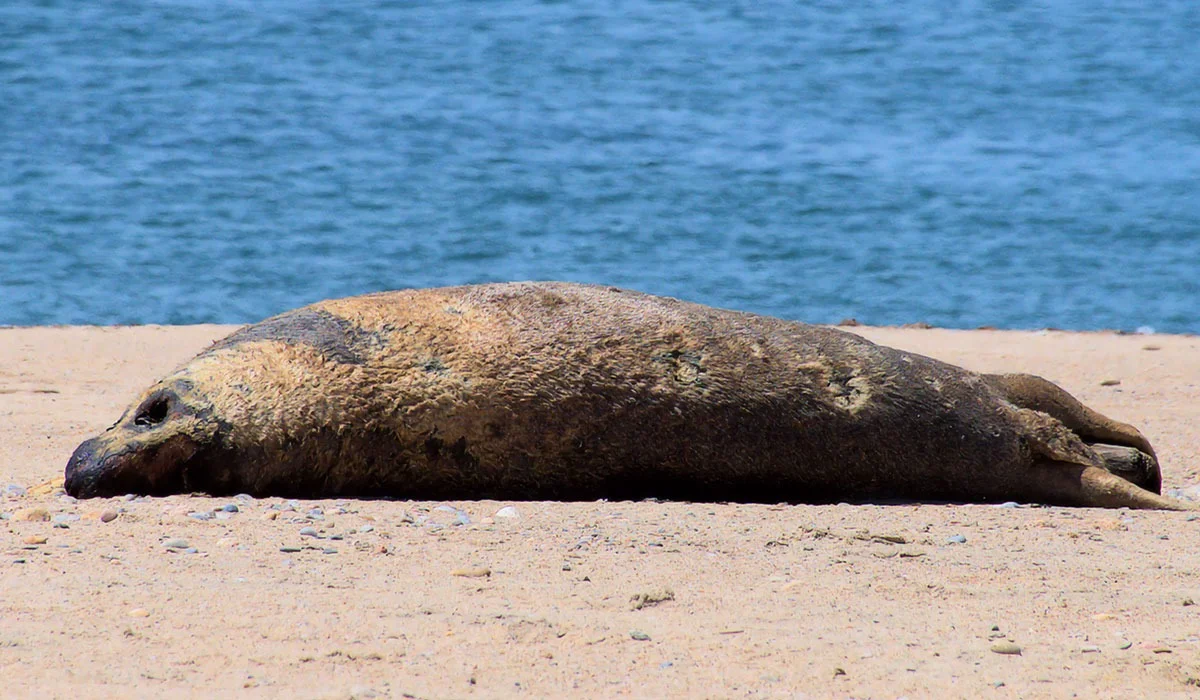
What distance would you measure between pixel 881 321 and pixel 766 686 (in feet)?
41.2

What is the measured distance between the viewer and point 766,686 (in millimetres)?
3107

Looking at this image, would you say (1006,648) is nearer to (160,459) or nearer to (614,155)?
(160,459)

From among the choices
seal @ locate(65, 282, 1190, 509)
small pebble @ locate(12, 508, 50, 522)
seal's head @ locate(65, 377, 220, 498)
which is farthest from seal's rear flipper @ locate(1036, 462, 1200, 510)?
small pebble @ locate(12, 508, 50, 522)

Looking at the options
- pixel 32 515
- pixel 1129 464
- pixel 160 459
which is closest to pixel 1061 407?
pixel 1129 464

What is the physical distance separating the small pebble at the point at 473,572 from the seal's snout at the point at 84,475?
5.10 ft

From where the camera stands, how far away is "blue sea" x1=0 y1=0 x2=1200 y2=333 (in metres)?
17.2

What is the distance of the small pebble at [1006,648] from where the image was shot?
3380 millimetres

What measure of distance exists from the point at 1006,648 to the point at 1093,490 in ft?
7.72

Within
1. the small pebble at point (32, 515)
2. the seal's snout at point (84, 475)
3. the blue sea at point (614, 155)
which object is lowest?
the blue sea at point (614, 155)

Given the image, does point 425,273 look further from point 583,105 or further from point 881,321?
point 583,105

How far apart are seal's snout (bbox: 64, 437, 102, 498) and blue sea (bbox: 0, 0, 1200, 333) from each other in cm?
986

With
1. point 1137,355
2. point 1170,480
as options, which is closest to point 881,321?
point 1137,355

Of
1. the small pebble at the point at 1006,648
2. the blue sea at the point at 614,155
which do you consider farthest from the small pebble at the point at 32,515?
the blue sea at the point at 614,155

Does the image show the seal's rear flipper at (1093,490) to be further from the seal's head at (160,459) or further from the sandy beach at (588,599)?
the seal's head at (160,459)
